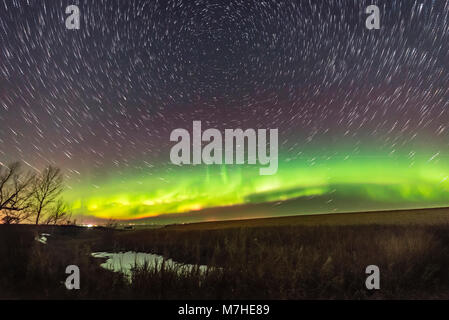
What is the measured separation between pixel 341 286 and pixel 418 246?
3596 millimetres

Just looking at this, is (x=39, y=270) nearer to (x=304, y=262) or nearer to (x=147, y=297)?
(x=147, y=297)

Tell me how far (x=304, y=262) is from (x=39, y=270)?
5.76m

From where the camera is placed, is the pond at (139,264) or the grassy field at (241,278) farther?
A: the pond at (139,264)

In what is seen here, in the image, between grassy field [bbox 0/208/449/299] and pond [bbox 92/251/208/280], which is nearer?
grassy field [bbox 0/208/449/299]

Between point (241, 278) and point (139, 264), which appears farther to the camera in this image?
point (139, 264)

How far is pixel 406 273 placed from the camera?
721cm

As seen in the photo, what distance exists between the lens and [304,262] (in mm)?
7332

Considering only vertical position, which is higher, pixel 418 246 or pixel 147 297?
pixel 418 246

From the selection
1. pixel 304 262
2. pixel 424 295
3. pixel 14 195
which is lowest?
pixel 424 295

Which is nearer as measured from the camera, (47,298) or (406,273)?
(47,298)
